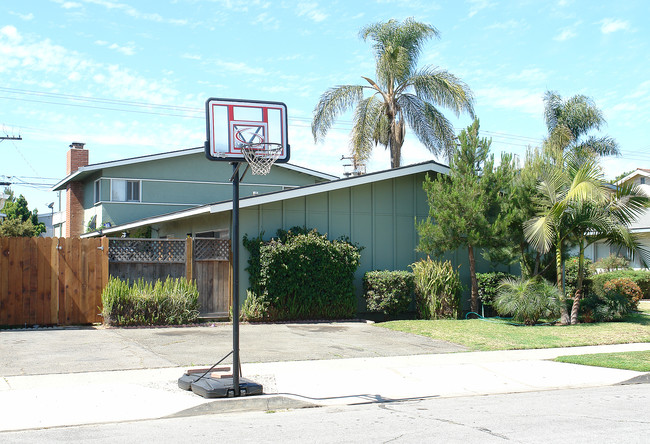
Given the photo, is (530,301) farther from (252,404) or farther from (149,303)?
(252,404)

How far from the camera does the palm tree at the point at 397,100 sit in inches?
1062

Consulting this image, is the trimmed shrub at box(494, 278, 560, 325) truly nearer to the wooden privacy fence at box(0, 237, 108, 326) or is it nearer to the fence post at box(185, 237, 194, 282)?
the fence post at box(185, 237, 194, 282)

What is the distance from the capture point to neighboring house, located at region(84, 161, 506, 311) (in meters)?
17.5

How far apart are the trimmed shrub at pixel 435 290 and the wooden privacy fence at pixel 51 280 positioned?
808 centimetres

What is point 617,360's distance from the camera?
11.6 metres

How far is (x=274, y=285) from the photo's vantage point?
16.7 m

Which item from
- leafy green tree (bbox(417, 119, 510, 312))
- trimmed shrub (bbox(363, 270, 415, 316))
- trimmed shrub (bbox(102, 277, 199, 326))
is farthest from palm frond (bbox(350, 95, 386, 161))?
trimmed shrub (bbox(102, 277, 199, 326))

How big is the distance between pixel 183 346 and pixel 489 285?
977 cm

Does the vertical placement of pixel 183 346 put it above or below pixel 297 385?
above

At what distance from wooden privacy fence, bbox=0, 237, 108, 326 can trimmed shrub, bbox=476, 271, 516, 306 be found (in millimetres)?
10204

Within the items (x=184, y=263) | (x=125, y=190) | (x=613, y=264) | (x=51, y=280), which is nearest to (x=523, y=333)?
(x=184, y=263)

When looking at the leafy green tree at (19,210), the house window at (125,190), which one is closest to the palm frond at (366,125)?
the house window at (125,190)

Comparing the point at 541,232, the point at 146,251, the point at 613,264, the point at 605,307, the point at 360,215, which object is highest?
the point at 360,215

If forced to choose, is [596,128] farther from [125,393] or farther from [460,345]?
[125,393]
